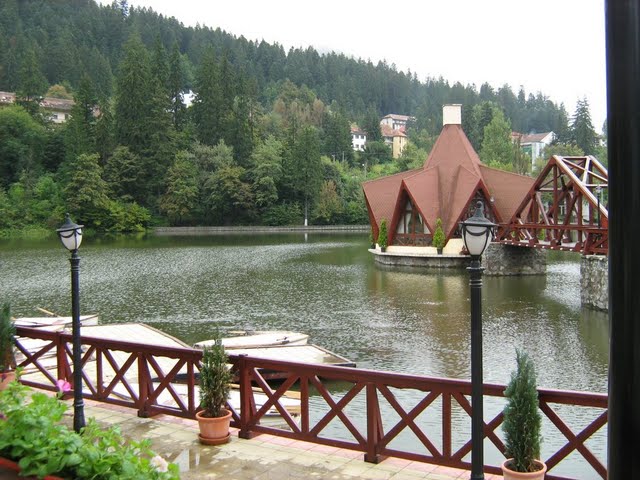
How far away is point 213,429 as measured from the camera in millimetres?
6570

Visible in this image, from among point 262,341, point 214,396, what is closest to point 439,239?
point 262,341

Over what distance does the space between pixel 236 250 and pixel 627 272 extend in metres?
39.2

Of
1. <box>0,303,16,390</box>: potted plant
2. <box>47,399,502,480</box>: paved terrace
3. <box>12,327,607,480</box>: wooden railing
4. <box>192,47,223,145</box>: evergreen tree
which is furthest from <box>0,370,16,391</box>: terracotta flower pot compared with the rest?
<box>192,47,223,145</box>: evergreen tree

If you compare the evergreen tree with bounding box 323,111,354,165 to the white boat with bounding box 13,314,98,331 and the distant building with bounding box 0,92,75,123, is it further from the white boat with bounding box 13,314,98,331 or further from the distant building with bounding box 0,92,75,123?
the white boat with bounding box 13,314,98,331

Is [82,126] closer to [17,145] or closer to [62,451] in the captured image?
[17,145]

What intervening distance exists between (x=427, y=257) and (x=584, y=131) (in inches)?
2352

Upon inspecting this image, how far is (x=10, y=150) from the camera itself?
206 ft

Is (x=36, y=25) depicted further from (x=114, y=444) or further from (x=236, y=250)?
(x=114, y=444)

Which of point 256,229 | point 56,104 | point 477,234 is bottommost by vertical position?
point 256,229

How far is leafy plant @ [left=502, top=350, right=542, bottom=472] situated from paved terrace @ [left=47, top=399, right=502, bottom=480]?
2.35ft

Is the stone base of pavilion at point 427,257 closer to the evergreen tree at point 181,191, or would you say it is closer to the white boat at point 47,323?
the white boat at point 47,323

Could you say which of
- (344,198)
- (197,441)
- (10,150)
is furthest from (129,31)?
(197,441)

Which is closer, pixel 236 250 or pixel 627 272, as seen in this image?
pixel 627 272

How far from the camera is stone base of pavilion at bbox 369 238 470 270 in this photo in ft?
100
